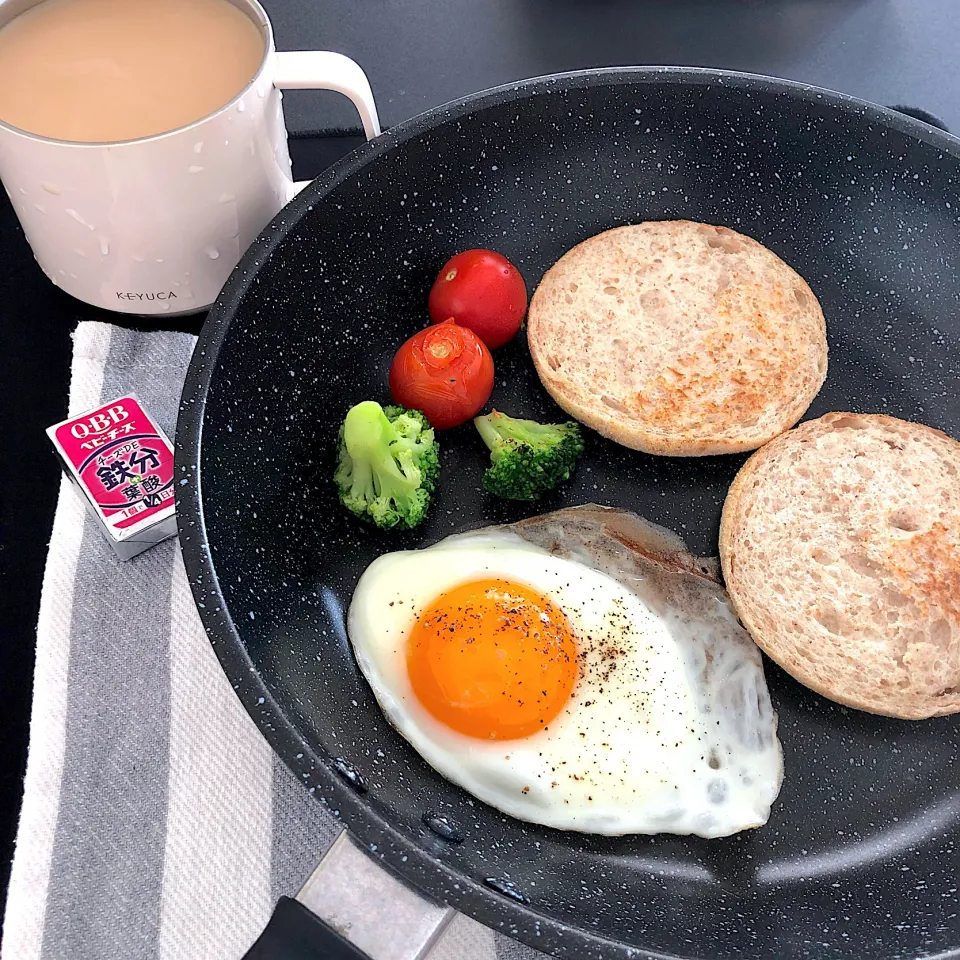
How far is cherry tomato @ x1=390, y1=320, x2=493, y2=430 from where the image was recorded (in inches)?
64.3

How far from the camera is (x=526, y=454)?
1.62m

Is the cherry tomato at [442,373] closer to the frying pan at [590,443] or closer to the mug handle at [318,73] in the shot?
the frying pan at [590,443]

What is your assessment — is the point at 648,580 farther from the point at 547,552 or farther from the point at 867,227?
the point at 867,227

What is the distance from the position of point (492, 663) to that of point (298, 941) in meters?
0.47

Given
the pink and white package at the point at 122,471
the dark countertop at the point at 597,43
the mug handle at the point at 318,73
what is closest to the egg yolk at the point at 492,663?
the pink and white package at the point at 122,471

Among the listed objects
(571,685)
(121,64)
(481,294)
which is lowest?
(571,685)

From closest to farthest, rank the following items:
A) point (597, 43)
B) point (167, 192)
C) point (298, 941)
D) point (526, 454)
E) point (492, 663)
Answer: point (298, 941), point (492, 663), point (167, 192), point (526, 454), point (597, 43)

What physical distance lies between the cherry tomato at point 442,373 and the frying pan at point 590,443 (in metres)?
0.10

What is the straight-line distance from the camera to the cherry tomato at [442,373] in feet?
5.36

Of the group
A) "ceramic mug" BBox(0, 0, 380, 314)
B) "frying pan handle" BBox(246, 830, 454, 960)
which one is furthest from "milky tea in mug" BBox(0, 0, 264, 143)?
"frying pan handle" BBox(246, 830, 454, 960)

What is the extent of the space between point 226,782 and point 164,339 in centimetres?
84

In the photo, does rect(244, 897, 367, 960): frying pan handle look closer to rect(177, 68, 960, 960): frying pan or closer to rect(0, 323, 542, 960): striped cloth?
rect(177, 68, 960, 960): frying pan

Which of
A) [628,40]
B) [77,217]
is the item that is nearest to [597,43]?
[628,40]

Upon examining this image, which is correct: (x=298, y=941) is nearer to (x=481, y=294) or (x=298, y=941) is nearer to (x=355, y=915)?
(x=355, y=915)
